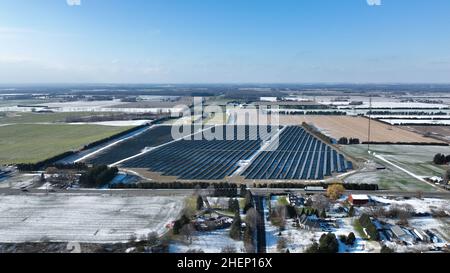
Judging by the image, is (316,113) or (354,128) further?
(316,113)

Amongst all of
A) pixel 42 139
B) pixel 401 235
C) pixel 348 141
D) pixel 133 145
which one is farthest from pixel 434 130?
pixel 42 139

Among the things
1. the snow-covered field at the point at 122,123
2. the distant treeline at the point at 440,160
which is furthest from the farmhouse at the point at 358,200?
the snow-covered field at the point at 122,123

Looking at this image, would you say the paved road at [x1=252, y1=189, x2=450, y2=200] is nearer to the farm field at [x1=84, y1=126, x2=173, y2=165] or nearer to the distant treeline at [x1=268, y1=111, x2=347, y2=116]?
the farm field at [x1=84, y1=126, x2=173, y2=165]

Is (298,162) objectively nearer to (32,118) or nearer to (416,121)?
(416,121)

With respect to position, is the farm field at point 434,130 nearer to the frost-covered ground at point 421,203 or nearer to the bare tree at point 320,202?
the frost-covered ground at point 421,203
